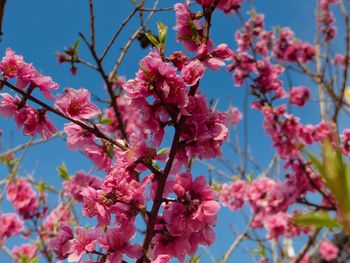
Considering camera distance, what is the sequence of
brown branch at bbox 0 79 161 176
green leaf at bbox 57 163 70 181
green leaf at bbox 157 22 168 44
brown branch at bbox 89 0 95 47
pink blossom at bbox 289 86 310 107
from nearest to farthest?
brown branch at bbox 0 79 161 176, green leaf at bbox 157 22 168 44, brown branch at bbox 89 0 95 47, green leaf at bbox 57 163 70 181, pink blossom at bbox 289 86 310 107

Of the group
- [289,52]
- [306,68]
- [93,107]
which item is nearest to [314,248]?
[306,68]

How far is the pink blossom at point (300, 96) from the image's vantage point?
6344 millimetres

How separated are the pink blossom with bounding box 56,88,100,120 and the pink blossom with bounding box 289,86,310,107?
523cm

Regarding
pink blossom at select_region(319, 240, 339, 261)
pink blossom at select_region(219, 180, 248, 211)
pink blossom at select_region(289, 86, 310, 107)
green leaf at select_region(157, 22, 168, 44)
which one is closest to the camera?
green leaf at select_region(157, 22, 168, 44)

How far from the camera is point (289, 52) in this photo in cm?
638

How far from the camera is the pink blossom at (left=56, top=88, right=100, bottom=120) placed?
151 cm

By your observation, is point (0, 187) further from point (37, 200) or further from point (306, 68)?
point (306, 68)

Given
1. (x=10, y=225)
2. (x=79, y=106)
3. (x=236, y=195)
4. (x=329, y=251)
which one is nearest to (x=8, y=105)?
(x=79, y=106)

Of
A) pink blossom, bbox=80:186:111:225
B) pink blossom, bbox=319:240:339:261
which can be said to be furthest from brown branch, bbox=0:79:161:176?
pink blossom, bbox=319:240:339:261

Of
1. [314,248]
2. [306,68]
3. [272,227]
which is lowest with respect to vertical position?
[314,248]

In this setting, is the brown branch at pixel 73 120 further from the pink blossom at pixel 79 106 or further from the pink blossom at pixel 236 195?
the pink blossom at pixel 236 195

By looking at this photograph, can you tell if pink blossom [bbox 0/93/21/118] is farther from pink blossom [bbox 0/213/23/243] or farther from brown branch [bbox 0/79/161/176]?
pink blossom [bbox 0/213/23/243]

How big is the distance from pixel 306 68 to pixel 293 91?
62 cm

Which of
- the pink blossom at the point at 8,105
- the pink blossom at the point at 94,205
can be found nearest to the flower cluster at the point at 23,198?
the pink blossom at the point at 8,105
